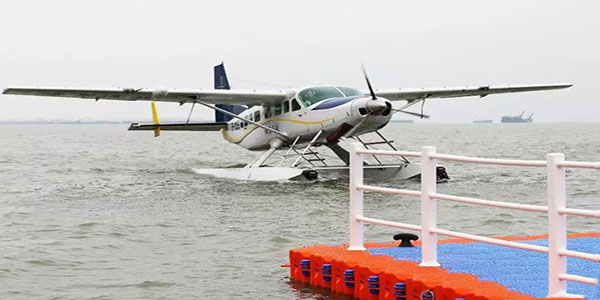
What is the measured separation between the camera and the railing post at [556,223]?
5672 millimetres

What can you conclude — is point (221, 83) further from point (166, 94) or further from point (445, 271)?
point (445, 271)

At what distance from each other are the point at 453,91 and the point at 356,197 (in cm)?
2096

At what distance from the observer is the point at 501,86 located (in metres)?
29.1

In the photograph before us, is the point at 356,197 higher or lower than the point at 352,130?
lower

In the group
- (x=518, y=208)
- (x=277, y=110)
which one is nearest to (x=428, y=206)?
(x=518, y=208)

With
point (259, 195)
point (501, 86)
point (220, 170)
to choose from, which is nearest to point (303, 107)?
point (220, 170)

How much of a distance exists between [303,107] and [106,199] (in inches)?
254

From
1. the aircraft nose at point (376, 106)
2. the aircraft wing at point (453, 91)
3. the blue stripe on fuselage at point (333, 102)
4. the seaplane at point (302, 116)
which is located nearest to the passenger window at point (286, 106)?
the seaplane at point (302, 116)

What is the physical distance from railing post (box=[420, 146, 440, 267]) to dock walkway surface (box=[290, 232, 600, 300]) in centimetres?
12

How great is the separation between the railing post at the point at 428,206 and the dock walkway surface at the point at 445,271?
0.12 m

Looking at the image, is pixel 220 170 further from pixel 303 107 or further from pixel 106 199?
pixel 106 199

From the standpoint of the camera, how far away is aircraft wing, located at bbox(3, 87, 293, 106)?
78.9 ft

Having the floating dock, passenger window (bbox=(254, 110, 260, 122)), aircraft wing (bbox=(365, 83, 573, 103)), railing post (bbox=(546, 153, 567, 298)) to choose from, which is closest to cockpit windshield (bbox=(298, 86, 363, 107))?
passenger window (bbox=(254, 110, 260, 122))

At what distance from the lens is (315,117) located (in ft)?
76.9
